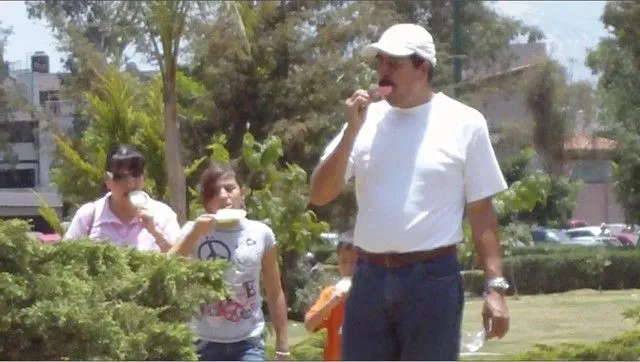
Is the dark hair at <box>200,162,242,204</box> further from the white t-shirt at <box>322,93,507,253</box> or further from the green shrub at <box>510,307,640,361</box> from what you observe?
the green shrub at <box>510,307,640,361</box>

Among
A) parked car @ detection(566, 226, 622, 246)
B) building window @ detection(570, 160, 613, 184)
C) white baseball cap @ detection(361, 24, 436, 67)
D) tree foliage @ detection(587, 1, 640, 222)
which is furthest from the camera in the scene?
building window @ detection(570, 160, 613, 184)

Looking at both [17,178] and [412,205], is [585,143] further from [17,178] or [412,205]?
[412,205]

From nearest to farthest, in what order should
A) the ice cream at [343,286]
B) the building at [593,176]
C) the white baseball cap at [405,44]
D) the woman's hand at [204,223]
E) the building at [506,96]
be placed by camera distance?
1. the white baseball cap at [405,44]
2. the woman's hand at [204,223]
3. the ice cream at [343,286]
4. the building at [506,96]
5. the building at [593,176]

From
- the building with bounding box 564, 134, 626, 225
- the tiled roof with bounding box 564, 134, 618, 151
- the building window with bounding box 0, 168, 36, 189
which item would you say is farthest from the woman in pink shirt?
the tiled roof with bounding box 564, 134, 618, 151

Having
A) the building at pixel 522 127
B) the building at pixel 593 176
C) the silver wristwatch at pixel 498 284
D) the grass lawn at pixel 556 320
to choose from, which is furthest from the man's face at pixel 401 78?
the building at pixel 593 176

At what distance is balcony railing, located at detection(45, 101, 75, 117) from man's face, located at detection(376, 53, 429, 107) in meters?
33.4

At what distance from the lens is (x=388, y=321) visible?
15.6 ft

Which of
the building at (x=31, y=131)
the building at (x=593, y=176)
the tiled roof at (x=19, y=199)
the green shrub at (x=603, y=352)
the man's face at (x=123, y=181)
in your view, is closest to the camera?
the man's face at (x=123, y=181)

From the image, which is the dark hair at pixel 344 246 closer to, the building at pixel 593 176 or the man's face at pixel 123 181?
the man's face at pixel 123 181

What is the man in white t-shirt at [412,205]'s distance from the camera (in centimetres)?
475

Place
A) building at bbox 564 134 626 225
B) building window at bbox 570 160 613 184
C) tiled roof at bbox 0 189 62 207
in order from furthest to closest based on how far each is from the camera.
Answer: building window at bbox 570 160 613 184, building at bbox 564 134 626 225, tiled roof at bbox 0 189 62 207

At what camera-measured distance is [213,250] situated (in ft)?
22.4

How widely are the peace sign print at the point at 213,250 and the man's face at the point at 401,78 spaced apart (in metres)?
2.13

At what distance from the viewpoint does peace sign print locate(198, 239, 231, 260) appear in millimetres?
6793
